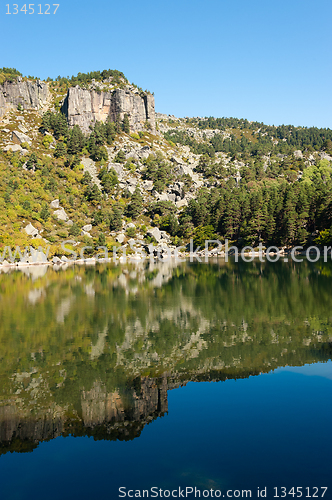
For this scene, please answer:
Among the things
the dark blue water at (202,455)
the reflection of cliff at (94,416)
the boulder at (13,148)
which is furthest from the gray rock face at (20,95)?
the dark blue water at (202,455)

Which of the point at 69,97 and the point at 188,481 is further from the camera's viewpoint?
the point at 69,97

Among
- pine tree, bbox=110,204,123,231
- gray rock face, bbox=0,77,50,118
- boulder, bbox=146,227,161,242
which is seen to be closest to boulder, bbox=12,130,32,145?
gray rock face, bbox=0,77,50,118

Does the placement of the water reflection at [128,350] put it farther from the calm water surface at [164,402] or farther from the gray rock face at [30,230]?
the gray rock face at [30,230]

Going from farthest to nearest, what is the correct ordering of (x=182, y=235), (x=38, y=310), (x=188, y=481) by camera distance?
(x=182, y=235) < (x=38, y=310) < (x=188, y=481)

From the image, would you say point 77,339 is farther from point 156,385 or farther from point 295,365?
point 295,365

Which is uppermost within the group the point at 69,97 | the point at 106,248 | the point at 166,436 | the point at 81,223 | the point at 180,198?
the point at 69,97

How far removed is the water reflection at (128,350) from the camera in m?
12.7

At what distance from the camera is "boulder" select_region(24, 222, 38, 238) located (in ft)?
350

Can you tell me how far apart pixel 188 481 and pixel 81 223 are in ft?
421

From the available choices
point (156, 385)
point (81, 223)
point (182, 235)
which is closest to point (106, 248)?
point (81, 223)

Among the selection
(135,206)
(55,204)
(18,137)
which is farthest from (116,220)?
(18,137)

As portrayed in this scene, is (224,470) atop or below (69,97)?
below

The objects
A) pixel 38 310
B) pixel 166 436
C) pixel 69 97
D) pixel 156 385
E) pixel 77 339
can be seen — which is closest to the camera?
pixel 166 436

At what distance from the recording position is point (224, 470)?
9375mm
